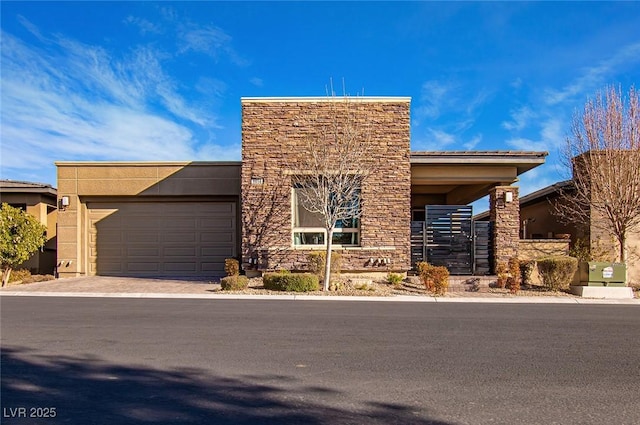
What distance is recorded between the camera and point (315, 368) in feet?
21.3

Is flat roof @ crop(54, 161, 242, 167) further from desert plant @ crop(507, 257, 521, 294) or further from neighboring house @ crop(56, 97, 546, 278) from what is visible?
desert plant @ crop(507, 257, 521, 294)

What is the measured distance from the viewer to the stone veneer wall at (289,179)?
1805cm

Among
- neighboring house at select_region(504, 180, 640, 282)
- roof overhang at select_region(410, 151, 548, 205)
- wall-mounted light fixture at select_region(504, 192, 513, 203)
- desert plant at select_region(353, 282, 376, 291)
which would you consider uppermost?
roof overhang at select_region(410, 151, 548, 205)

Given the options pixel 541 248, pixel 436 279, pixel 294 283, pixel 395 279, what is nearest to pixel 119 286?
pixel 294 283

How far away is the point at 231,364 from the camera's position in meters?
6.64

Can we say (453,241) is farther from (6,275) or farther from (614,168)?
(6,275)

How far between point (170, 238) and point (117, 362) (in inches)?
572

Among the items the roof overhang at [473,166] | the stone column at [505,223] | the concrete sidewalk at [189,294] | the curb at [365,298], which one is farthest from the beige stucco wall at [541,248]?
the curb at [365,298]

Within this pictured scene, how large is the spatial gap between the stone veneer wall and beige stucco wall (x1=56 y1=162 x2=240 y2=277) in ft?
8.47

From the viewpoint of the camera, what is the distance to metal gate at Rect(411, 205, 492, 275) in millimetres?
18672

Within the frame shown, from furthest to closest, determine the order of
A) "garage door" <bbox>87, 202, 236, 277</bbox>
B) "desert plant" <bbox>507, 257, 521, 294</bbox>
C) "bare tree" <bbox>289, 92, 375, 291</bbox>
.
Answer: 1. "garage door" <bbox>87, 202, 236, 277</bbox>
2. "bare tree" <bbox>289, 92, 375, 291</bbox>
3. "desert plant" <bbox>507, 257, 521, 294</bbox>

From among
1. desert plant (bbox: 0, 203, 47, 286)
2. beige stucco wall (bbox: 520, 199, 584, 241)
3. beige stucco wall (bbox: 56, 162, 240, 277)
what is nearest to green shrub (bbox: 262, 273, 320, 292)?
beige stucco wall (bbox: 56, 162, 240, 277)

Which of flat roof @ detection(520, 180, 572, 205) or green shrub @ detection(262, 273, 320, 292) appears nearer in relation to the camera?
green shrub @ detection(262, 273, 320, 292)

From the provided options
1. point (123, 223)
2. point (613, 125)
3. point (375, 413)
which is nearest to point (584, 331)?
point (375, 413)
